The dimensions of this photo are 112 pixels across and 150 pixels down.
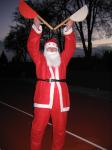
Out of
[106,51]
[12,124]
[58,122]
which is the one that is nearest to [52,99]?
[58,122]

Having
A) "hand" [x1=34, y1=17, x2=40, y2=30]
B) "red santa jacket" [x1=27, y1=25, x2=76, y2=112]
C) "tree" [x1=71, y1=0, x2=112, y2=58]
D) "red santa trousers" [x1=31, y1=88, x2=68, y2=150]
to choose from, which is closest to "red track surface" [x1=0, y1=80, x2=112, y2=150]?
"red santa trousers" [x1=31, y1=88, x2=68, y2=150]

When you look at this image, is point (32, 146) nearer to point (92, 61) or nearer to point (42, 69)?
point (42, 69)

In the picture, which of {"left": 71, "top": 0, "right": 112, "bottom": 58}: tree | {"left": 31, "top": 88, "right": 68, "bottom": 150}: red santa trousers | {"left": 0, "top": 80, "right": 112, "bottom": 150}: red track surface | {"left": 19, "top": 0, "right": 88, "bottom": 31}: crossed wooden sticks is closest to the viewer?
{"left": 31, "top": 88, "right": 68, "bottom": 150}: red santa trousers

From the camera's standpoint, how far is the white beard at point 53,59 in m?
6.10

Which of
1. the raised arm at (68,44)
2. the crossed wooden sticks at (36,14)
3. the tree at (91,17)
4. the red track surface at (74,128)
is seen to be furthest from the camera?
the tree at (91,17)

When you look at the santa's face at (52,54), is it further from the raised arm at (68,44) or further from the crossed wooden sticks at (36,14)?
the crossed wooden sticks at (36,14)

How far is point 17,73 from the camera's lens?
5234 centimetres

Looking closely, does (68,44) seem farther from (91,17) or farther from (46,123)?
(91,17)

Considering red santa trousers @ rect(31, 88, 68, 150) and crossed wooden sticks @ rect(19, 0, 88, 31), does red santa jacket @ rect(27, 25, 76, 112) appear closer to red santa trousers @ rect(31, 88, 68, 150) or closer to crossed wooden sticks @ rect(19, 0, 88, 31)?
red santa trousers @ rect(31, 88, 68, 150)

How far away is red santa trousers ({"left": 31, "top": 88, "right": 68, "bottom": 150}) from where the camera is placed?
5.95 m

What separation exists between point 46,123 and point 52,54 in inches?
45.8

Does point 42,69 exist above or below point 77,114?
above

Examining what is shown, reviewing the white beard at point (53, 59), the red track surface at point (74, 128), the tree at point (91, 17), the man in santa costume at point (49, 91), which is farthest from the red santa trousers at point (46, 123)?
the tree at point (91, 17)

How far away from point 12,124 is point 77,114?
2.63 metres
